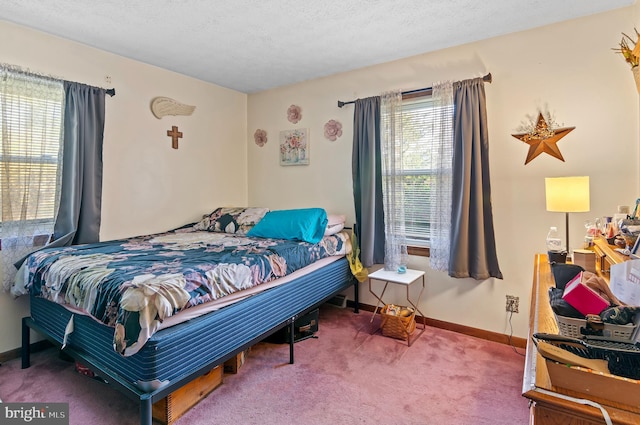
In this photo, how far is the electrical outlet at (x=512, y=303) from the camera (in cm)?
265

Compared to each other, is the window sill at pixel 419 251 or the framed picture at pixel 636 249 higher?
the framed picture at pixel 636 249

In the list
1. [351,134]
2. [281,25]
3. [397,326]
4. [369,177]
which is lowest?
[397,326]

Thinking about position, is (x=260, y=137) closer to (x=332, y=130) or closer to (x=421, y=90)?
(x=332, y=130)

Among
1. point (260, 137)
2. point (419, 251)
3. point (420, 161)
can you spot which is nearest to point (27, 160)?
point (260, 137)

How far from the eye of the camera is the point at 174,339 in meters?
1.56

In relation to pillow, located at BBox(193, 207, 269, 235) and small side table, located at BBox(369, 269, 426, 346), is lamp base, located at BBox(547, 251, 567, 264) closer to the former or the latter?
small side table, located at BBox(369, 269, 426, 346)

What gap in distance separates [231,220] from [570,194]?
9.13ft

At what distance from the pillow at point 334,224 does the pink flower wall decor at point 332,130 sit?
32.2 inches

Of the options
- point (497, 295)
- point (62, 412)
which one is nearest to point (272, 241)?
point (62, 412)

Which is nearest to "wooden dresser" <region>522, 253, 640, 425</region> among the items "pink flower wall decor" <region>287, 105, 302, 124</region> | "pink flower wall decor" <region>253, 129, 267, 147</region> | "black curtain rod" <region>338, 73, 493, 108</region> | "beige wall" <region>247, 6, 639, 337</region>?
"beige wall" <region>247, 6, 639, 337</region>

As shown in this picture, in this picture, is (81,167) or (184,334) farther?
(81,167)

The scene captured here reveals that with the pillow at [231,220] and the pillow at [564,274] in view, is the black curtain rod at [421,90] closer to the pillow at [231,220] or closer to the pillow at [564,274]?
the pillow at [231,220]

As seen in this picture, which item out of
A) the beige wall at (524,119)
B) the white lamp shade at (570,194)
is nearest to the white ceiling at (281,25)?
the beige wall at (524,119)

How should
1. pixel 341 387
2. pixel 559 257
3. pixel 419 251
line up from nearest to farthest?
pixel 559 257 < pixel 341 387 < pixel 419 251
